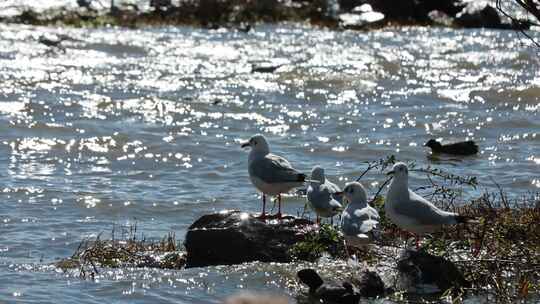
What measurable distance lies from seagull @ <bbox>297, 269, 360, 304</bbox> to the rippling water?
8.2 inches

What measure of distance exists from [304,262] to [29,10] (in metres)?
23.3

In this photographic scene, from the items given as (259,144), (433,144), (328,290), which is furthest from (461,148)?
(328,290)

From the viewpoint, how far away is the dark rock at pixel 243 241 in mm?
10398

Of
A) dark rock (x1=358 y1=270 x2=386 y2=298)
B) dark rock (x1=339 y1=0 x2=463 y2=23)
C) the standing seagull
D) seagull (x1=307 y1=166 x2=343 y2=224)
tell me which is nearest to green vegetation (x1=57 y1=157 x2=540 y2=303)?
dark rock (x1=358 y1=270 x2=386 y2=298)

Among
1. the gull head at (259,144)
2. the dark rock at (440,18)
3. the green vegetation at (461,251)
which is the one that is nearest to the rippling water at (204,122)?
the green vegetation at (461,251)

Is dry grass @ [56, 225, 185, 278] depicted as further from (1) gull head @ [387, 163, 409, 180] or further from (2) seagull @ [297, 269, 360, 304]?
(1) gull head @ [387, 163, 409, 180]

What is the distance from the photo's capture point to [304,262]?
10.2m

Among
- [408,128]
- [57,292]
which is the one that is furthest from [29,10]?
[57,292]

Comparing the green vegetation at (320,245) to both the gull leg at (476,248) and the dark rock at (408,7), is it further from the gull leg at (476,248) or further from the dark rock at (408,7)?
the dark rock at (408,7)

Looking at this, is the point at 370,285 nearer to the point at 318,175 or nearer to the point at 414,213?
the point at 414,213

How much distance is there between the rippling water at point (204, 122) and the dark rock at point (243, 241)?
18cm

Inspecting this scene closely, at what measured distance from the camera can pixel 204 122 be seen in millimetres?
20438

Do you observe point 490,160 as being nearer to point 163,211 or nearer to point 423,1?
point 163,211

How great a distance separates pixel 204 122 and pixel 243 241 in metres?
10.1
